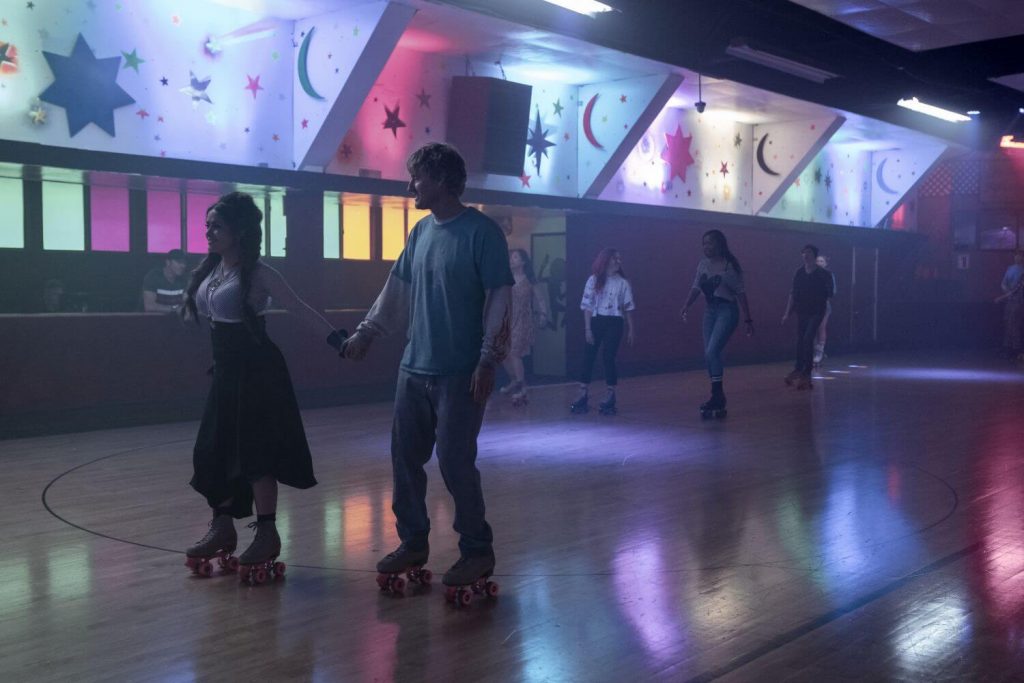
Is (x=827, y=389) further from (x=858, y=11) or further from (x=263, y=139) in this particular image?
(x=263, y=139)

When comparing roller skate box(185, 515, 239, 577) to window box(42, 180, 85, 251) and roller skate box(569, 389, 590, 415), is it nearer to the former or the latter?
roller skate box(569, 389, 590, 415)

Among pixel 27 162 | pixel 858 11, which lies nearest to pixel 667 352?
pixel 858 11

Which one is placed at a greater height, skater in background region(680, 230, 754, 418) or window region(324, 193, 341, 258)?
window region(324, 193, 341, 258)

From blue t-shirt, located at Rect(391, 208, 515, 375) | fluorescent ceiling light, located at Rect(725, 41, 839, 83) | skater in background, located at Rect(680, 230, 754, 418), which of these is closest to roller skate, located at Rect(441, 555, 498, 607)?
blue t-shirt, located at Rect(391, 208, 515, 375)

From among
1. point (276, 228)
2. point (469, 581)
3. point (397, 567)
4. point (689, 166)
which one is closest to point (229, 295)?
point (397, 567)

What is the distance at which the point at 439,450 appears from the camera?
4.12 meters

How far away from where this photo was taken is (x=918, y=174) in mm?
20469

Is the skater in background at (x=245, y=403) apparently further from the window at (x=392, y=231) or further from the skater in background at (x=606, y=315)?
the window at (x=392, y=231)

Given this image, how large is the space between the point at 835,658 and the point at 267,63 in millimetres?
9038

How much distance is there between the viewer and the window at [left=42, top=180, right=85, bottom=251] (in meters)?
10.4

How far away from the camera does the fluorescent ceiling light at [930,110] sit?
15.0 m

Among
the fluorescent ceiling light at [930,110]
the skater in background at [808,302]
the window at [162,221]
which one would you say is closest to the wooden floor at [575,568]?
the window at [162,221]

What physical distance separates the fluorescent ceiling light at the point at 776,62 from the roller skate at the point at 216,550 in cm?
905

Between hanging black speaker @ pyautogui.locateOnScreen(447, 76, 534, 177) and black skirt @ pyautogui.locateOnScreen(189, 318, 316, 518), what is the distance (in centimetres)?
826
